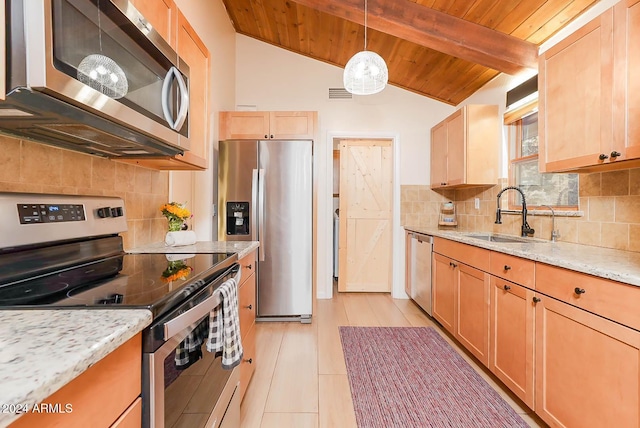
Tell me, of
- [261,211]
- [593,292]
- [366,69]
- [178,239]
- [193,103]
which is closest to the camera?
[593,292]

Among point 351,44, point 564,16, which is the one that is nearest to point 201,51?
point 351,44

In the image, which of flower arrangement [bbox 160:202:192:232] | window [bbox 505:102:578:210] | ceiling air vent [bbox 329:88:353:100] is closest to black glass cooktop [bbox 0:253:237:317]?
flower arrangement [bbox 160:202:192:232]

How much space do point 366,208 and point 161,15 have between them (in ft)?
10.4

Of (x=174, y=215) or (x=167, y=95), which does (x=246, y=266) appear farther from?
Answer: (x=167, y=95)

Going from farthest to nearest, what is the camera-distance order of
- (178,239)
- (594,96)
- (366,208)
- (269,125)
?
(366,208) → (269,125) → (178,239) → (594,96)

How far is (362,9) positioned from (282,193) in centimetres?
169

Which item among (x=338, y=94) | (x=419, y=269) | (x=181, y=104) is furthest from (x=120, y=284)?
(x=338, y=94)

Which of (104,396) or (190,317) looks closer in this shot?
(104,396)

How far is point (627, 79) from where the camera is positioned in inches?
54.3

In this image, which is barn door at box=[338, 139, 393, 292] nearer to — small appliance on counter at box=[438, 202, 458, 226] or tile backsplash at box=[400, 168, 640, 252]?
small appliance on counter at box=[438, 202, 458, 226]

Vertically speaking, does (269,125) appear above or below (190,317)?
above

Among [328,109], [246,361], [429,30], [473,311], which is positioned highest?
[429,30]

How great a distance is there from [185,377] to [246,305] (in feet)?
2.75

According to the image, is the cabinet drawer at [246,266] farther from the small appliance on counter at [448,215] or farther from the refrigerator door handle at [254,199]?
the small appliance on counter at [448,215]
